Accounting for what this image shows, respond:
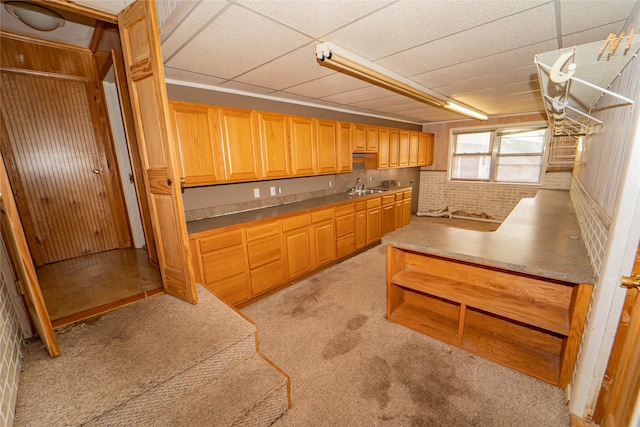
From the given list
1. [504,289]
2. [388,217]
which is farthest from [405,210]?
[504,289]

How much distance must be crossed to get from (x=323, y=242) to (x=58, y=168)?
11.3 ft

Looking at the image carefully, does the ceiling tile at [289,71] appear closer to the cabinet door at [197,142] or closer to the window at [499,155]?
the cabinet door at [197,142]

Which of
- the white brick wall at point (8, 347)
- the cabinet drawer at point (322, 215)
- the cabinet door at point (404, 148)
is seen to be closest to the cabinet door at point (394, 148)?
the cabinet door at point (404, 148)

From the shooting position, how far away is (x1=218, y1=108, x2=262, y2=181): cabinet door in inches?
108

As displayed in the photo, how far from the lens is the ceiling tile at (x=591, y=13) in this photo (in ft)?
4.79

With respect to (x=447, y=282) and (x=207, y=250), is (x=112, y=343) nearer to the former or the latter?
(x=207, y=250)

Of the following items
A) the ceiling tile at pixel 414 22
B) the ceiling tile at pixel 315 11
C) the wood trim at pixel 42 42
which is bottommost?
the ceiling tile at pixel 414 22

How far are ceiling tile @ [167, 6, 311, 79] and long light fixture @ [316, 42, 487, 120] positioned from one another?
0.17 m

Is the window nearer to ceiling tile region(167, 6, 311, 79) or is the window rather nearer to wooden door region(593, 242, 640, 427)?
wooden door region(593, 242, 640, 427)

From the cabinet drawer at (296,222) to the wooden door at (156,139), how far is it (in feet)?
4.54

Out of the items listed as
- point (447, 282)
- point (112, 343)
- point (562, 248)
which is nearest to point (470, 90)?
point (562, 248)

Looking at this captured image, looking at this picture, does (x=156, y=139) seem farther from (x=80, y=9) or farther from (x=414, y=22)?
(x=414, y=22)

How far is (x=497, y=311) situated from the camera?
181 cm

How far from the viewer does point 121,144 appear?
322 centimetres
